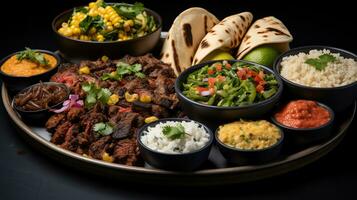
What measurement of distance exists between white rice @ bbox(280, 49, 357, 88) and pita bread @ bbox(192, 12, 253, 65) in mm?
1020

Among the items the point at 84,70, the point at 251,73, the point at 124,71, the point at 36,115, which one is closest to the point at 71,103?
the point at 36,115

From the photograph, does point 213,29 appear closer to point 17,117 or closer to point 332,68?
point 332,68

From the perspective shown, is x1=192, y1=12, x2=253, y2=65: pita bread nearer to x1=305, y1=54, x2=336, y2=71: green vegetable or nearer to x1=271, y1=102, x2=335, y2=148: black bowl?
x1=305, y1=54, x2=336, y2=71: green vegetable

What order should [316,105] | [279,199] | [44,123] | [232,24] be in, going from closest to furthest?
1. [279,199]
2. [316,105]
3. [44,123]
4. [232,24]

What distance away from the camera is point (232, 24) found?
328 inches

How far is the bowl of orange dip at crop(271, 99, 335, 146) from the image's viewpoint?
249 inches

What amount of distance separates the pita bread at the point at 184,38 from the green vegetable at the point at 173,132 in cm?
230

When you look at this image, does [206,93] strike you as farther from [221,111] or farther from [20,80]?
[20,80]

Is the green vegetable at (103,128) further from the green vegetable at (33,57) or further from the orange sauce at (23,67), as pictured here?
the green vegetable at (33,57)

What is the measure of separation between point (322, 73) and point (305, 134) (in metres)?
1.05

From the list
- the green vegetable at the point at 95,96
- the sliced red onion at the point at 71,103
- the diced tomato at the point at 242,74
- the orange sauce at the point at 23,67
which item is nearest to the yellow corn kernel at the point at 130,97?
the green vegetable at the point at 95,96

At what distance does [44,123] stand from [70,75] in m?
0.87

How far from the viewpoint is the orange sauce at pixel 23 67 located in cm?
786

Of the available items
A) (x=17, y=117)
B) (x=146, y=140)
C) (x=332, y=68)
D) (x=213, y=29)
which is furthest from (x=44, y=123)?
(x=332, y=68)
